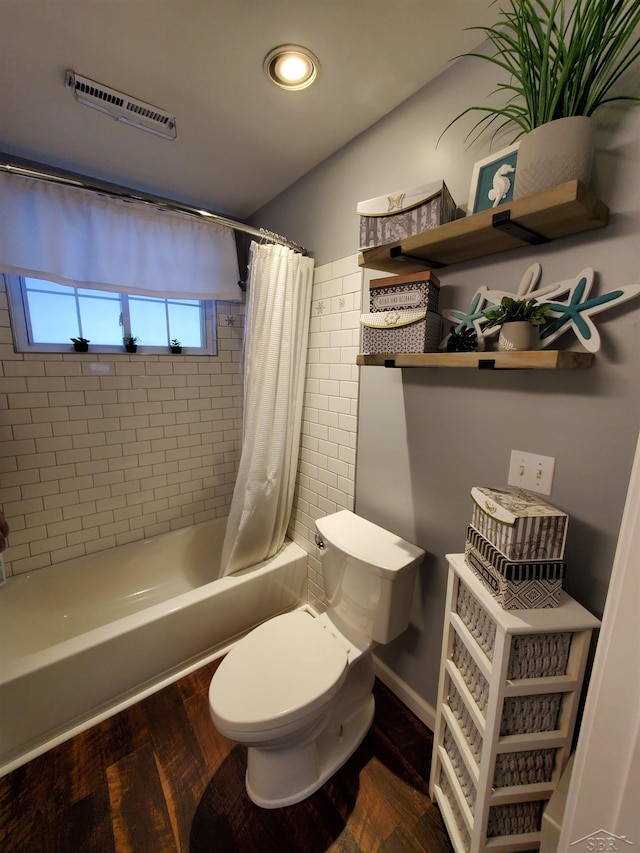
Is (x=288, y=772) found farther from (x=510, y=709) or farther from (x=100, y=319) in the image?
(x=100, y=319)

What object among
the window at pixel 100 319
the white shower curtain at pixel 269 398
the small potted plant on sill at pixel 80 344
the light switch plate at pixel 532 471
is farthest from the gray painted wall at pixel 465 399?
the small potted plant on sill at pixel 80 344

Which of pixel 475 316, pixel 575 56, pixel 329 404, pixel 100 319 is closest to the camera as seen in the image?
pixel 575 56

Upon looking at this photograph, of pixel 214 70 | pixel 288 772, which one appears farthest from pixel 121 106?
pixel 288 772

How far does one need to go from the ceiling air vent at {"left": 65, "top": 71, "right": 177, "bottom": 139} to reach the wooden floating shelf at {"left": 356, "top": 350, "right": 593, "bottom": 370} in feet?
4.35

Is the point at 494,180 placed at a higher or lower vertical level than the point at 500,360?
higher

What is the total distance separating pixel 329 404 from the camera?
1.73 m

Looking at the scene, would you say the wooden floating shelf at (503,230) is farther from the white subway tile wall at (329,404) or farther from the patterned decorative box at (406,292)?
the white subway tile wall at (329,404)

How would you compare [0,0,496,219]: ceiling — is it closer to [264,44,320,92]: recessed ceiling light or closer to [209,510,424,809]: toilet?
[264,44,320,92]: recessed ceiling light

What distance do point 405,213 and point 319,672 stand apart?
1.55 meters

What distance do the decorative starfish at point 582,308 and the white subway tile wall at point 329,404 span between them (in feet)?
2.64

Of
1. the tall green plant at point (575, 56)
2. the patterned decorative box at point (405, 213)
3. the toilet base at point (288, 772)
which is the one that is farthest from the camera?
the toilet base at point (288, 772)

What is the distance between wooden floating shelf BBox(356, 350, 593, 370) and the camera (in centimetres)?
77

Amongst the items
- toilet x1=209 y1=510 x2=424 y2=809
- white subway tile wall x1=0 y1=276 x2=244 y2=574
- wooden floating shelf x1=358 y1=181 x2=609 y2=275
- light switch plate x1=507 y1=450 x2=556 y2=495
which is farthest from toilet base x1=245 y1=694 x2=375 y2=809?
wooden floating shelf x1=358 y1=181 x2=609 y2=275

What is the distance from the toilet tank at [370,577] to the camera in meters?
1.22
